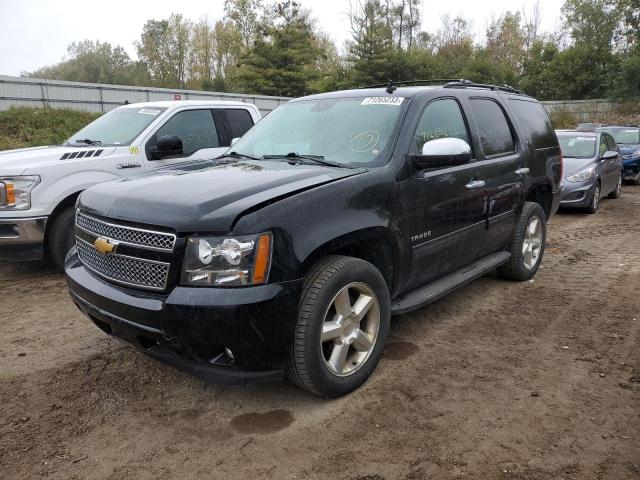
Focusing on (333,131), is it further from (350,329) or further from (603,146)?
(603,146)

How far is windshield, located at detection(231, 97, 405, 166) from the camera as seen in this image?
364 cm

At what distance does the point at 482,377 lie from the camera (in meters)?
3.46

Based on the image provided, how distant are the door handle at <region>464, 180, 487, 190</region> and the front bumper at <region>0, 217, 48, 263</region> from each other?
4.25 m

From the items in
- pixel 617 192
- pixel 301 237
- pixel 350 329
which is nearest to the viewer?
pixel 301 237

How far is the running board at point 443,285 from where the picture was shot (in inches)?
144

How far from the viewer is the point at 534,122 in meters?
5.55

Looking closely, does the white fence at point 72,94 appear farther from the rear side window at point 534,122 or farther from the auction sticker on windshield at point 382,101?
the auction sticker on windshield at point 382,101

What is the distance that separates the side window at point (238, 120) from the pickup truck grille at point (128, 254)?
4167 mm

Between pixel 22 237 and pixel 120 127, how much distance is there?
1.93 m

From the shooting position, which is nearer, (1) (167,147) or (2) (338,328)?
(2) (338,328)

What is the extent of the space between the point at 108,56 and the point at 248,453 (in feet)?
234

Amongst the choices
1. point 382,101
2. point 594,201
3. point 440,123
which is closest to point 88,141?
point 382,101

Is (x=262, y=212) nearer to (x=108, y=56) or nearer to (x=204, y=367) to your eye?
(x=204, y=367)

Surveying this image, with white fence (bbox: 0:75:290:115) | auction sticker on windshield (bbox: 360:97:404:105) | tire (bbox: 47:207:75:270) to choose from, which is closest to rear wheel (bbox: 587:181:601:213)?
auction sticker on windshield (bbox: 360:97:404:105)
